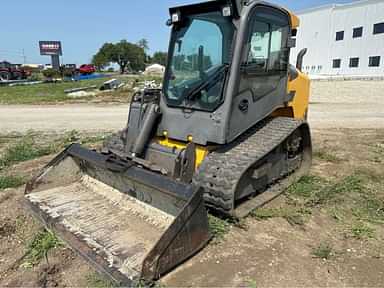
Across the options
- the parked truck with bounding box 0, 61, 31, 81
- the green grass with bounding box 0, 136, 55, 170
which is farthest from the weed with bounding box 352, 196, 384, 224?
the parked truck with bounding box 0, 61, 31, 81

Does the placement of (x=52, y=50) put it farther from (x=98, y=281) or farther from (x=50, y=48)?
(x=98, y=281)

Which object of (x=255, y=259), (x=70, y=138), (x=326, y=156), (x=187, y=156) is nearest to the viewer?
(x=255, y=259)

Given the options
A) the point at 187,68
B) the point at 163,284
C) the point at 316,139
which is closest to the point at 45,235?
the point at 163,284

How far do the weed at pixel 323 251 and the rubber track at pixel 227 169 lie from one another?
34.0 inches

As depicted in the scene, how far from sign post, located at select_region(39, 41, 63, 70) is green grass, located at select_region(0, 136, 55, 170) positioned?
49.3 metres

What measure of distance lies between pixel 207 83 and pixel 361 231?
229cm

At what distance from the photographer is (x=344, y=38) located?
1602 inches

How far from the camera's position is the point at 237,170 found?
307cm

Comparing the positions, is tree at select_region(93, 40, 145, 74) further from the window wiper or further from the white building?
the window wiper

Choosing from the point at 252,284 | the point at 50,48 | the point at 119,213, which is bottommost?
the point at 252,284

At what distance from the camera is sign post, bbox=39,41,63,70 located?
52.0 meters

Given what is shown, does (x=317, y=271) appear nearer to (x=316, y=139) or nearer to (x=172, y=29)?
(x=172, y=29)

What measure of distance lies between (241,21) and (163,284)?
2.67 metres

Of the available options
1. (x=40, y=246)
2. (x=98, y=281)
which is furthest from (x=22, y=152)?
(x=98, y=281)
